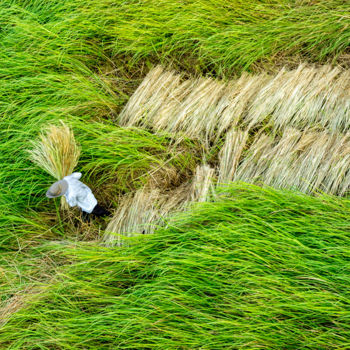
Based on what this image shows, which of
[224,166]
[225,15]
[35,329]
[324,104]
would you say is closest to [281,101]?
[324,104]

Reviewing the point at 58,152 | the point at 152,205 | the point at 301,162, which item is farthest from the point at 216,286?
the point at 58,152

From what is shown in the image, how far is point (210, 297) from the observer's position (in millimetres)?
2031

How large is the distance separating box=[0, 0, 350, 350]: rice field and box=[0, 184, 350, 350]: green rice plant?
11 mm

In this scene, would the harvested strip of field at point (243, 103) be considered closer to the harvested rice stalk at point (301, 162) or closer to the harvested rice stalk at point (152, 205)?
the harvested rice stalk at point (301, 162)

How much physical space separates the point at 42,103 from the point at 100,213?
0.93 metres

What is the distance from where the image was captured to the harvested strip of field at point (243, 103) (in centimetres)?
271

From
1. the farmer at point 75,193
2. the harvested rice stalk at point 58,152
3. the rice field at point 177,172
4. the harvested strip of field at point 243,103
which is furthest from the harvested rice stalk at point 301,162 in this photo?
the harvested rice stalk at point 58,152

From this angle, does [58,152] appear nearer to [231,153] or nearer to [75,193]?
[75,193]

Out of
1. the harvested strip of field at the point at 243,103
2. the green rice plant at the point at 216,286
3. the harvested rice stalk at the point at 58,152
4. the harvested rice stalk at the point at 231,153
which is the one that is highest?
the harvested strip of field at the point at 243,103

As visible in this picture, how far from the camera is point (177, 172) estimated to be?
9.23 ft

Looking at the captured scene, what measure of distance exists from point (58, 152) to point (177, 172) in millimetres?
728

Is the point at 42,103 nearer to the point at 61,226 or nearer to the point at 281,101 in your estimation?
the point at 61,226

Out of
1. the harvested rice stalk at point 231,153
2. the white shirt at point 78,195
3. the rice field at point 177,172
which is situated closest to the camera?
the rice field at point 177,172

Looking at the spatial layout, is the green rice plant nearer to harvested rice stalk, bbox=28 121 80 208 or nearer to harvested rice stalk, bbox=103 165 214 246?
harvested rice stalk, bbox=103 165 214 246
